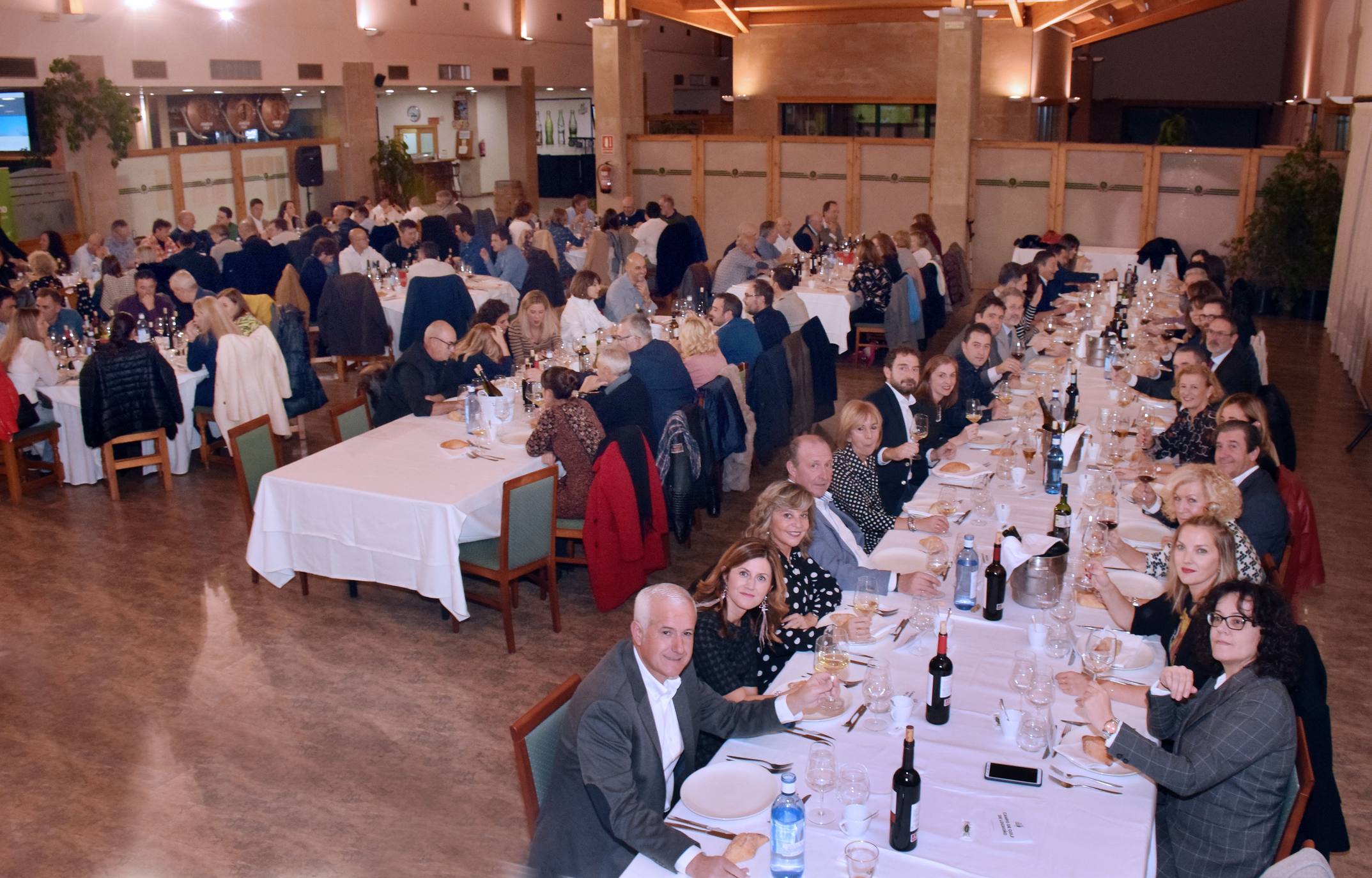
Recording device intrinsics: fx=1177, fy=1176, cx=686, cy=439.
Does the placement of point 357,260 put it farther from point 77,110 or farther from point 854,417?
point 854,417

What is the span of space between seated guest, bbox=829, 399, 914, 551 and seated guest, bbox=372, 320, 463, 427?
8.73 ft

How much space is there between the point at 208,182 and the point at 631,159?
5986mm

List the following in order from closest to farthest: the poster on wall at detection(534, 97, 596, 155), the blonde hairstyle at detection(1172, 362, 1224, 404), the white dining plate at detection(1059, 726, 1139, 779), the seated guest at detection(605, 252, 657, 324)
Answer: the white dining plate at detection(1059, 726, 1139, 779) < the blonde hairstyle at detection(1172, 362, 1224, 404) < the seated guest at detection(605, 252, 657, 324) < the poster on wall at detection(534, 97, 596, 155)

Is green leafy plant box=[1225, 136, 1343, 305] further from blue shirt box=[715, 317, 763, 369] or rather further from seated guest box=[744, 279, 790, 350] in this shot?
blue shirt box=[715, 317, 763, 369]

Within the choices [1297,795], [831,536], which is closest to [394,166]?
[831,536]

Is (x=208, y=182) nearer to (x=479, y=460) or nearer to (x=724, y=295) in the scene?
(x=724, y=295)

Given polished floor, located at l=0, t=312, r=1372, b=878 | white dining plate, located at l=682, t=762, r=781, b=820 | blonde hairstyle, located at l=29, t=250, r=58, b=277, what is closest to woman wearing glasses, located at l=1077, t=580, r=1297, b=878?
polished floor, located at l=0, t=312, r=1372, b=878

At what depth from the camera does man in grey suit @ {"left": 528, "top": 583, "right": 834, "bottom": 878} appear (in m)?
2.96

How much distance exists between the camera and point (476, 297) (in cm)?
1116

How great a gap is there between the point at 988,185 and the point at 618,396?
10.7 m

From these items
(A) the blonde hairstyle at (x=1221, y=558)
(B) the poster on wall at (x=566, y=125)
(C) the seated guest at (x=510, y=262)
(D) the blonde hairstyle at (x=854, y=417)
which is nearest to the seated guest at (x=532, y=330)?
(C) the seated guest at (x=510, y=262)

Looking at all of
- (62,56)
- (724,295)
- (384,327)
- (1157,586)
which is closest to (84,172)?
(62,56)

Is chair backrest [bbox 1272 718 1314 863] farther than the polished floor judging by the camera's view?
No

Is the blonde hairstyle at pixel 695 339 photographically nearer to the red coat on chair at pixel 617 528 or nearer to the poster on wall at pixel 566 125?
the red coat on chair at pixel 617 528
